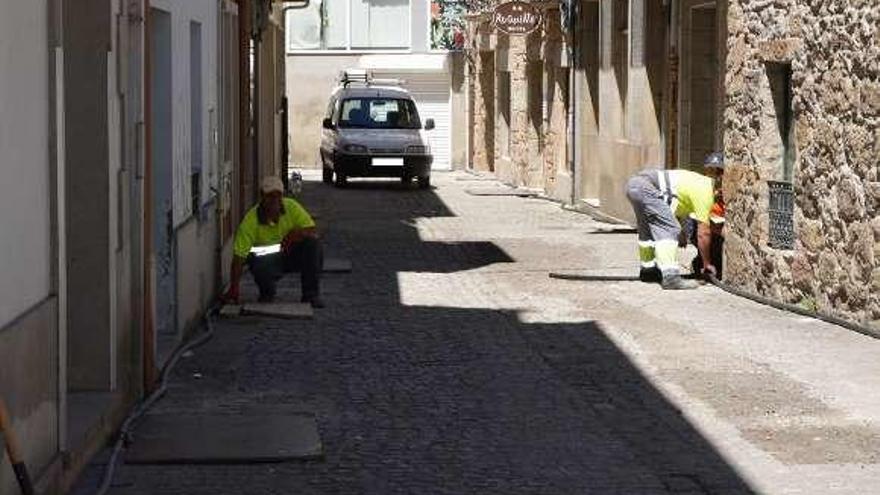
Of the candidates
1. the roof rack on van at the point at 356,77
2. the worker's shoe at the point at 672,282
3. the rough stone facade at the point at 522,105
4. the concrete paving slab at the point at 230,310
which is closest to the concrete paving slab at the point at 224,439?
the concrete paving slab at the point at 230,310

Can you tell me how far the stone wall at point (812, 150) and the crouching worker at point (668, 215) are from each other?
12.2 inches

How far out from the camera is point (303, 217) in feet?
54.9

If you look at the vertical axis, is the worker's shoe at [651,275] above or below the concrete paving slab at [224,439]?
above

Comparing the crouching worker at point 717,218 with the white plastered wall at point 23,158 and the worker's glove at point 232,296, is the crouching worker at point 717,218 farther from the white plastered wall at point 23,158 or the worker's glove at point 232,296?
the white plastered wall at point 23,158

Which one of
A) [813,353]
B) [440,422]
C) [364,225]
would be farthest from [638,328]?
[364,225]

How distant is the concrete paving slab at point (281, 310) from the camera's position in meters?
15.8

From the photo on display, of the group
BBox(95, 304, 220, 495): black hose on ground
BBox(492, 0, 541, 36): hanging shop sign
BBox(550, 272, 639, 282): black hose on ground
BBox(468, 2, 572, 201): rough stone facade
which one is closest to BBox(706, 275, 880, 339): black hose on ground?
BBox(550, 272, 639, 282): black hose on ground

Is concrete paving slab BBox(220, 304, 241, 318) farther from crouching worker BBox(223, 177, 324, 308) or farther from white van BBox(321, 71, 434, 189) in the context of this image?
white van BBox(321, 71, 434, 189)

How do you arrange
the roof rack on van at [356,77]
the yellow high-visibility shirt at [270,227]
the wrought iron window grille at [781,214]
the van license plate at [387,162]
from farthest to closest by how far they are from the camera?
the roof rack on van at [356,77], the van license plate at [387,162], the wrought iron window grille at [781,214], the yellow high-visibility shirt at [270,227]

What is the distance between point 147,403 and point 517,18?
78.8 feet

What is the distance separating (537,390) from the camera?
12.0 metres

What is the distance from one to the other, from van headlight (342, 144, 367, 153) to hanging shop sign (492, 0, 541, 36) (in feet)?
17.0

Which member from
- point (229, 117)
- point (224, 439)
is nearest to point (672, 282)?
point (229, 117)

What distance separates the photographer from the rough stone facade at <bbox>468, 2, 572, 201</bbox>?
34.6 meters
